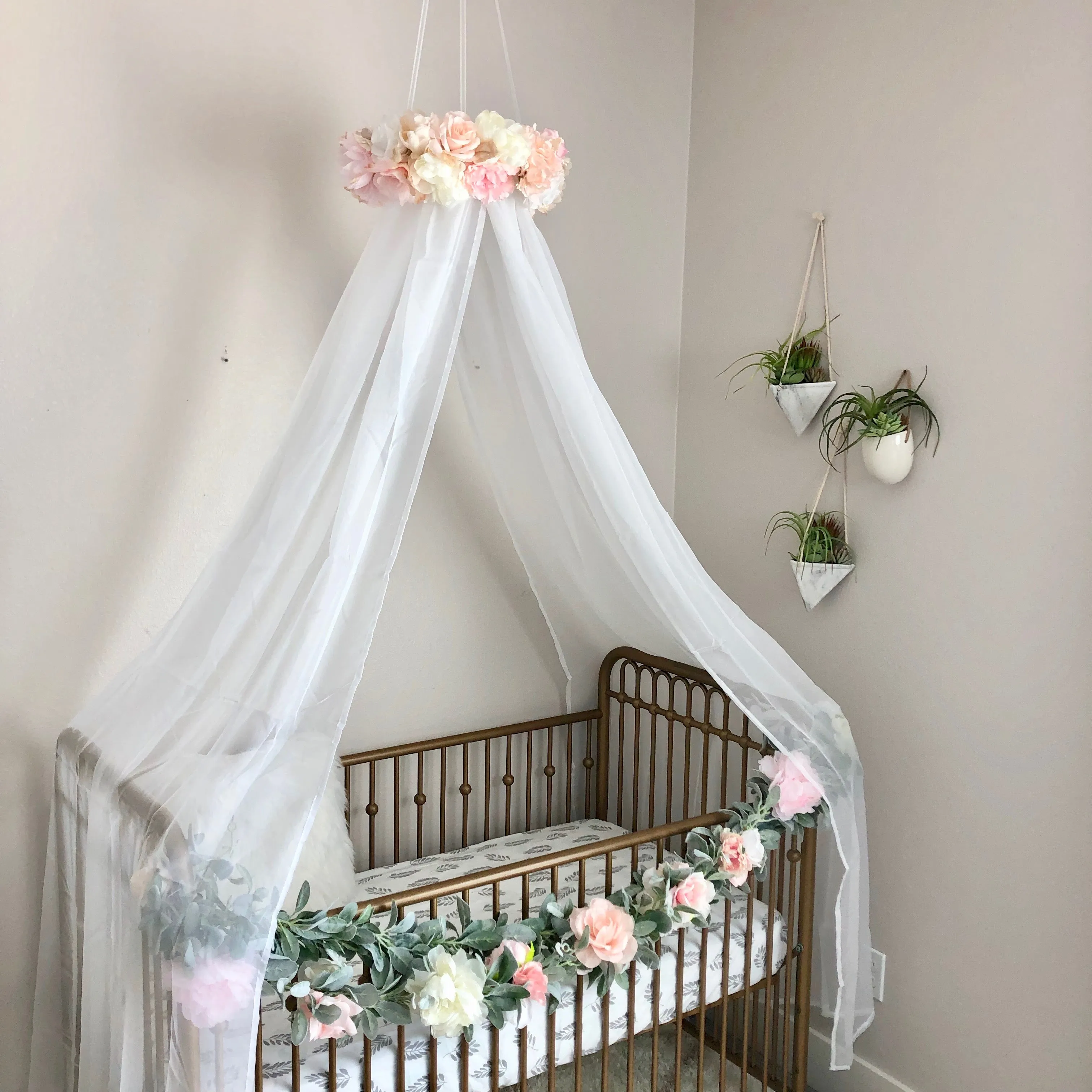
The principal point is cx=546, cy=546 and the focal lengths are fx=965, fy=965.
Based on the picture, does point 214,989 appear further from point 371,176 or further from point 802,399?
point 802,399

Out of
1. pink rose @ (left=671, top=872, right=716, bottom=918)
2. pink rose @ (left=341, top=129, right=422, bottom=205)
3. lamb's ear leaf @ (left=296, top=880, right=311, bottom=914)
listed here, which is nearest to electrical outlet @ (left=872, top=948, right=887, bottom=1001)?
pink rose @ (left=671, top=872, right=716, bottom=918)

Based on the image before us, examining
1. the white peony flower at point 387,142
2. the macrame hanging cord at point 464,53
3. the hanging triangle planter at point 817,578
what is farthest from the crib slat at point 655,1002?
the macrame hanging cord at point 464,53

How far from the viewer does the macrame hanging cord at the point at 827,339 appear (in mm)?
2441

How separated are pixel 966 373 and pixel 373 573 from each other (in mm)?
1391

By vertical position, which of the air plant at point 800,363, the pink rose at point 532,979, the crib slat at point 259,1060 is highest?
the air plant at point 800,363

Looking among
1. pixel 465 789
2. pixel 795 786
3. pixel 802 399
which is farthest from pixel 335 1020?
pixel 802 399

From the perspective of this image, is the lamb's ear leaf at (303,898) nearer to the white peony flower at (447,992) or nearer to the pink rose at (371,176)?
the white peony flower at (447,992)

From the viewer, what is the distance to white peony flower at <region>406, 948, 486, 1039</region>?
60.7 inches

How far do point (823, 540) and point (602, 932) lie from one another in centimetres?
116

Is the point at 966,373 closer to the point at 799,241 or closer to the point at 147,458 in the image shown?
the point at 799,241

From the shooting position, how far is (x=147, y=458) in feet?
7.29

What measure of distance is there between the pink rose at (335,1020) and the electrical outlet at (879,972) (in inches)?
56.4

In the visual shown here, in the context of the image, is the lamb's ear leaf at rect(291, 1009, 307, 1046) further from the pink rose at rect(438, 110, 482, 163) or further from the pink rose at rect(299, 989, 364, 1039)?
the pink rose at rect(438, 110, 482, 163)

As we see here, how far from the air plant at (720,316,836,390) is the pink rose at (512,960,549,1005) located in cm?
153
